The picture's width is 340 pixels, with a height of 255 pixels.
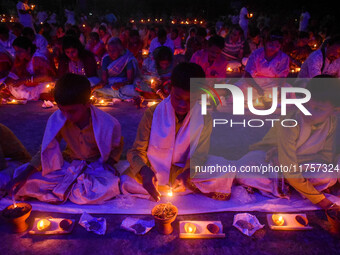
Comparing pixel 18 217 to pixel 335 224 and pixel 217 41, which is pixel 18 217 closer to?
pixel 335 224

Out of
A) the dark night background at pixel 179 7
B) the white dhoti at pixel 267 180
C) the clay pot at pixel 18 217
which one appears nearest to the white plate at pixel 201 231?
the white dhoti at pixel 267 180

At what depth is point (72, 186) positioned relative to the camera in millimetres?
2738

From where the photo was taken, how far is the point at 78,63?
5.72 m

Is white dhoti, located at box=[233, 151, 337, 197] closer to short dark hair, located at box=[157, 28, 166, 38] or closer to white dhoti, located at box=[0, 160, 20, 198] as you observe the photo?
white dhoti, located at box=[0, 160, 20, 198]

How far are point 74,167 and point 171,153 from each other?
986 millimetres

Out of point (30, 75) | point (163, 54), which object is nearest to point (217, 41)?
point (163, 54)

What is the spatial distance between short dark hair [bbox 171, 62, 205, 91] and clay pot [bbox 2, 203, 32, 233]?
167cm

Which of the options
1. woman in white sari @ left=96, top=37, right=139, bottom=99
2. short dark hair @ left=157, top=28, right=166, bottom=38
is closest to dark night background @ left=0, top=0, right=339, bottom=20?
short dark hair @ left=157, top=28, right=166, bottom=38

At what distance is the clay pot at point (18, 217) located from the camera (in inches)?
90.7

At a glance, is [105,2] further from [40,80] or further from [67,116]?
[67,116]

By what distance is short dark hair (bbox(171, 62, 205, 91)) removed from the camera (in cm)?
233

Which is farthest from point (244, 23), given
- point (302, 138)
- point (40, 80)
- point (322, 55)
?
point (302, 138)

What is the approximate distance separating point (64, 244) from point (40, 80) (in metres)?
4.40

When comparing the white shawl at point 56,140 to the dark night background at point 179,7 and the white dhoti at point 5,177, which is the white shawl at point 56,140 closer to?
the white dhoti at point 5,177
